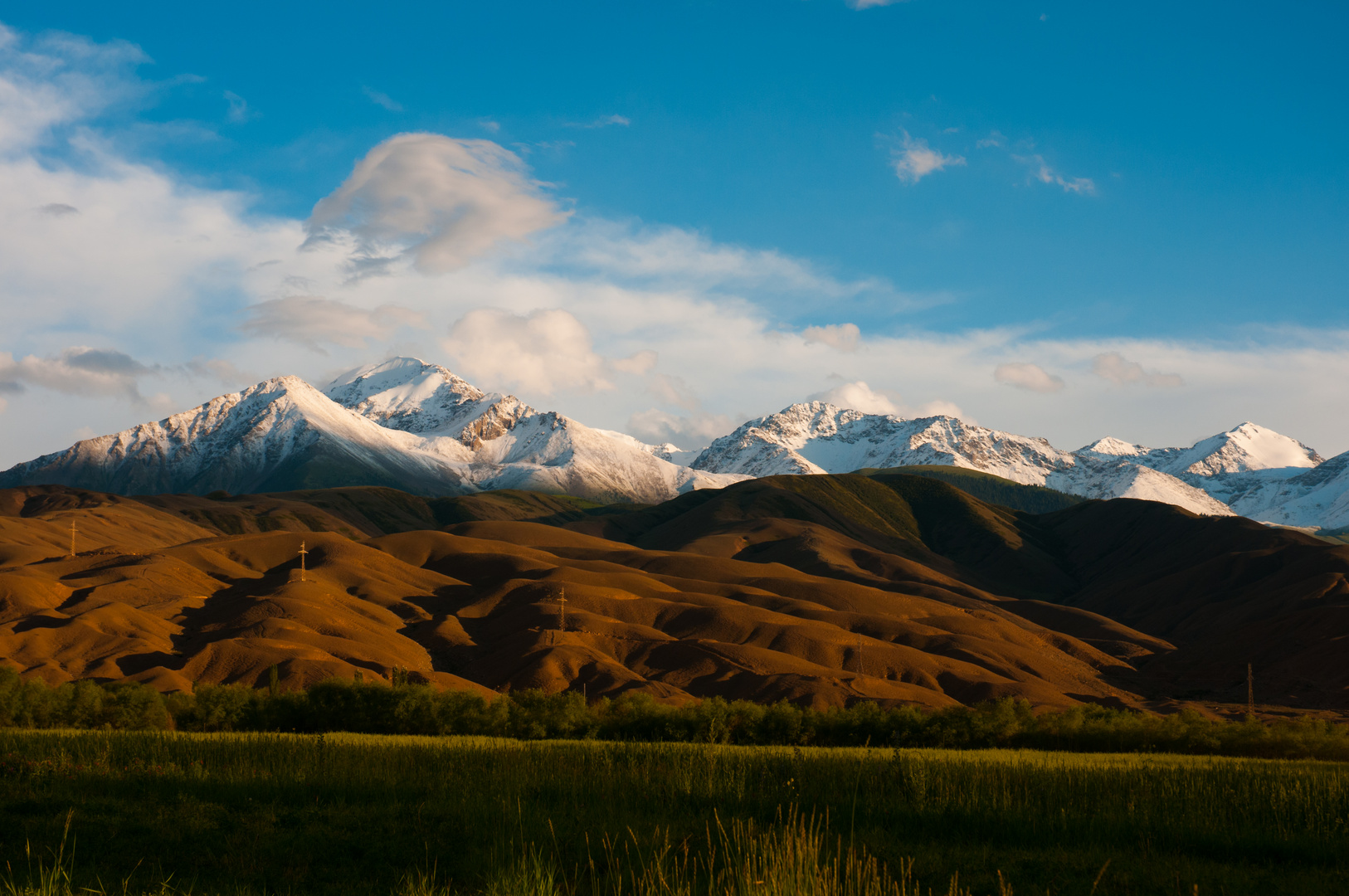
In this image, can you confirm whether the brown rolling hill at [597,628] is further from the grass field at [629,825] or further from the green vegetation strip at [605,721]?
the grass field at [629,825]

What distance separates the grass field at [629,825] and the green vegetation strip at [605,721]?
4214 cm

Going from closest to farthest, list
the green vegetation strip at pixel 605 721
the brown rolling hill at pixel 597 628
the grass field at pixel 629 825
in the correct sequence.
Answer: the grass field at pixel 629 825 → the green vegetation strip at pixel 605 721 → the brown rolling hill at pixel 597 628

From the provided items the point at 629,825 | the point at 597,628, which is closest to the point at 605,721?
the point at 629,825

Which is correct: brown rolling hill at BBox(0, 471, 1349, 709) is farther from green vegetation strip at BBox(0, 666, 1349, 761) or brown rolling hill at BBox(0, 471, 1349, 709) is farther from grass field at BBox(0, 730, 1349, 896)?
grass field at BBox(0, 730, 1349, 896)

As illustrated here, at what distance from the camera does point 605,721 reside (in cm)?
7338

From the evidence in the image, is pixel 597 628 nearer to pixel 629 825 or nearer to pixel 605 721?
pixel 605 721

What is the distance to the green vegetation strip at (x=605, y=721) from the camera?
228ft

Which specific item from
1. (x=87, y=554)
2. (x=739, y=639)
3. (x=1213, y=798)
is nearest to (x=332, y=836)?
(x=1213, y=798)

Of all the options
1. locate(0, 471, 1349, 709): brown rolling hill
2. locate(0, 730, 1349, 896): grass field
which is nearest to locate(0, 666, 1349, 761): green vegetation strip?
locate(0, 471, 1349, 709): brown rolling hill

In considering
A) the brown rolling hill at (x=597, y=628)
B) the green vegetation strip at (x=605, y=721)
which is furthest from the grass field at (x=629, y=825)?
the brown rolling hill at (x=597, y=628)

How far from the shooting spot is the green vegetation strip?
6938cm

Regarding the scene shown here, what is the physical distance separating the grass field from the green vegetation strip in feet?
138

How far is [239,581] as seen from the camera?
14725cm

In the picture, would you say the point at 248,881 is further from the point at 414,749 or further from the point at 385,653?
the point at 385,653
